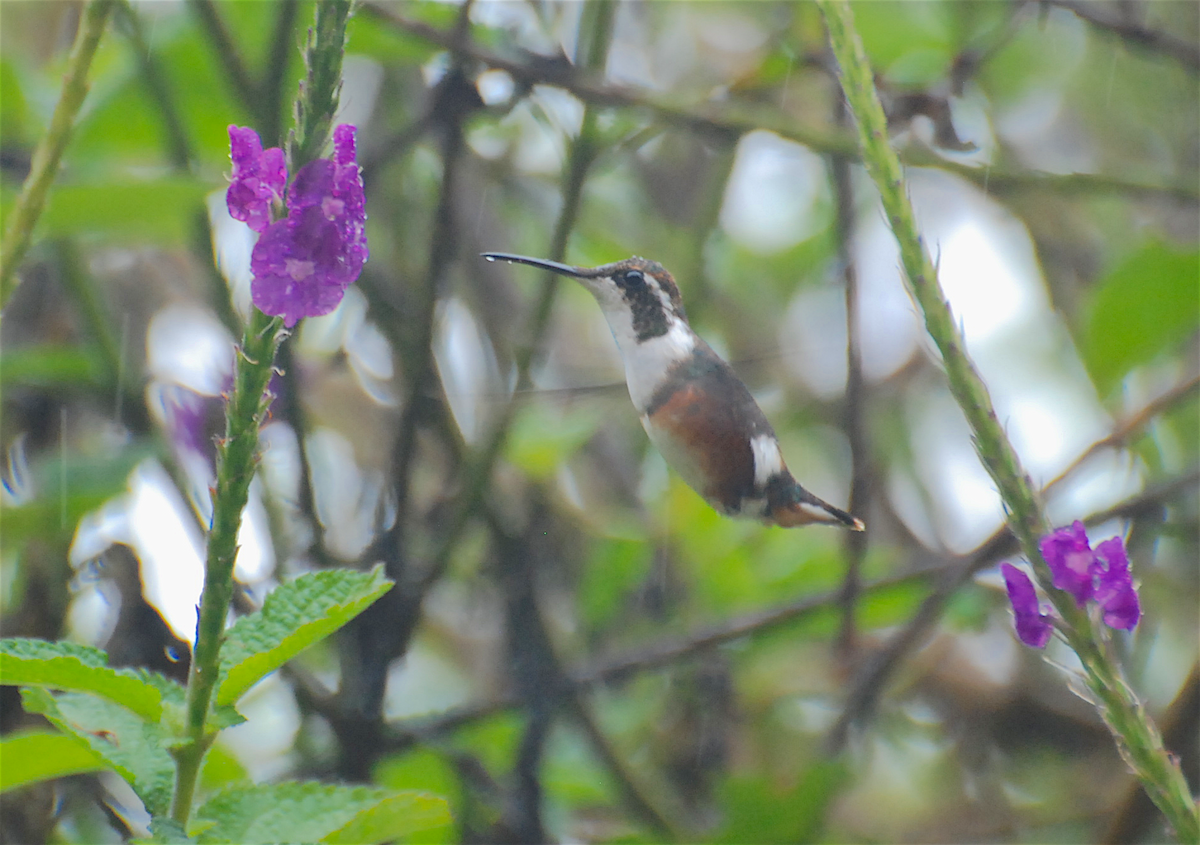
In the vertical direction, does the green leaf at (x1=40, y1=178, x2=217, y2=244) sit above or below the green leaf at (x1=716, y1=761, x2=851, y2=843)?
above

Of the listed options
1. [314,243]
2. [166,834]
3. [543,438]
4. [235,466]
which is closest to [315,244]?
[314,243]

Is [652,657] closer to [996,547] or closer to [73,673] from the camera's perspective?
[996,547]

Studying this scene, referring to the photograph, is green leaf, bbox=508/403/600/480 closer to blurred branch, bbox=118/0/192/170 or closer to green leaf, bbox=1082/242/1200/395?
blurred branch, bbox=118/0/192/170

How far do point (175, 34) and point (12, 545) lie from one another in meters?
0.88

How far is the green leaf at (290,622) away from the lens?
76 cm

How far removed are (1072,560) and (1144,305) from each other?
1.10 metres

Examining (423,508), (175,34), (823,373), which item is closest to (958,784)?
(823,373)

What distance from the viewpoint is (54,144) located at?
3.17 feet

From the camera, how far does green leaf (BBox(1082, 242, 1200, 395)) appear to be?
1772 millimetres

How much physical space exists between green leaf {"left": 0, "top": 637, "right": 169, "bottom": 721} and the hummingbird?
43 cm

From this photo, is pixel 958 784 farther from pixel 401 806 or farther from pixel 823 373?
pixel 401 806

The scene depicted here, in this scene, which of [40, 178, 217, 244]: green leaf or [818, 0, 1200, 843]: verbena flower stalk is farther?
[40, 178, 217, 244]: green leaf

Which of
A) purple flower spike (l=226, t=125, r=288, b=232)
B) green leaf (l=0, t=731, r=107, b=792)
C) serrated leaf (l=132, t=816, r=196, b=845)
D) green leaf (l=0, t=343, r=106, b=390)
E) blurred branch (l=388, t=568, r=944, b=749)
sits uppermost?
purple flower spike (l=226, t=125, r=288, b=232)

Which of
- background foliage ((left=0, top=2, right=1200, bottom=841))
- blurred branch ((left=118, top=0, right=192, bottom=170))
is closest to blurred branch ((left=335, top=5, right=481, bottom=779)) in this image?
background foliage ((left=0, top=2, right=1200, bottom=841))
